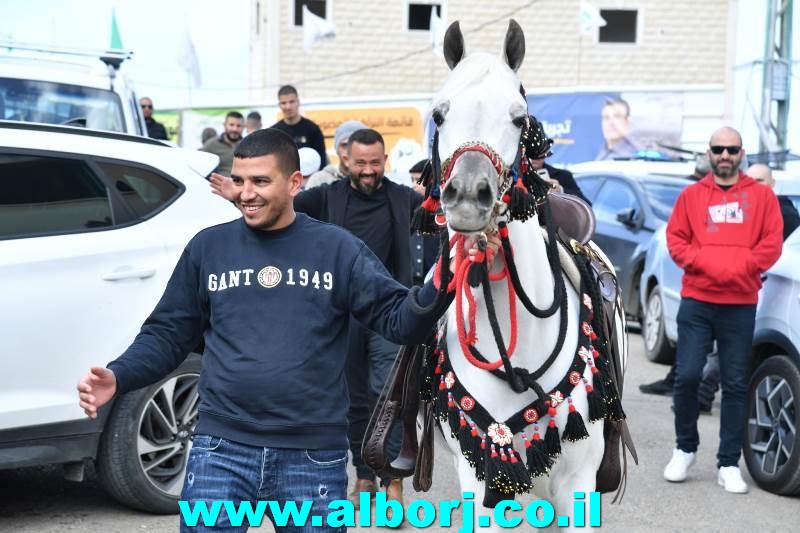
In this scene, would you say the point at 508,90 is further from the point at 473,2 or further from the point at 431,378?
the point at 473,2

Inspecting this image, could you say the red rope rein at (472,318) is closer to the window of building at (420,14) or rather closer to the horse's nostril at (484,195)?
the horse's nostril at (484,195)

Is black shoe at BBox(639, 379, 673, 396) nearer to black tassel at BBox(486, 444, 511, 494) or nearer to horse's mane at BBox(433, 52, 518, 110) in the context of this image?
black tassel at BBox(486, 444, 511, 494)

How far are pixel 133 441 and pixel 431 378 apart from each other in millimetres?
2184

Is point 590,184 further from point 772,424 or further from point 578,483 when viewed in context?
point 578,483

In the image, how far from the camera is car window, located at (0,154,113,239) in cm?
581

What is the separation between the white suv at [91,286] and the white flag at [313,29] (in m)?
22.8

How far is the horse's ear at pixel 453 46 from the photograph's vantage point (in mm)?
4160

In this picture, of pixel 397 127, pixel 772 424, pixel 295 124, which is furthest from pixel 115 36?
pixel 772 424

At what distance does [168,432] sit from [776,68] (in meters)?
13.5

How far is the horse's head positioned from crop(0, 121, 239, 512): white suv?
8.78ft

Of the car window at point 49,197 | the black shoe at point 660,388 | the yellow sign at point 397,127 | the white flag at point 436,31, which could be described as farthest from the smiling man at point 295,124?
the white flag at point 436,31

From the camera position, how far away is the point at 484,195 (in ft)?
11.3

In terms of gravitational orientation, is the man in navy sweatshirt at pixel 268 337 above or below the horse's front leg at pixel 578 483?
above

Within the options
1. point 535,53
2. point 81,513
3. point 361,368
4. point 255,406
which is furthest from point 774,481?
point 535,53
